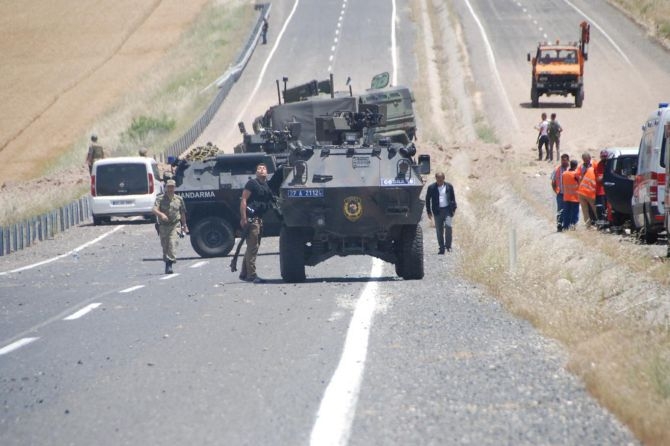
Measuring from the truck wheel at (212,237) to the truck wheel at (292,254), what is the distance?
6.63m

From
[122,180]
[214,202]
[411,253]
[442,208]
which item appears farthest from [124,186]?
[411,253]

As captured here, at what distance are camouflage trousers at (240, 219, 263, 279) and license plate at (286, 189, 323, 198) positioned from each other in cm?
121

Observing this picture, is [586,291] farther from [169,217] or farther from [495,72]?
[495,72]

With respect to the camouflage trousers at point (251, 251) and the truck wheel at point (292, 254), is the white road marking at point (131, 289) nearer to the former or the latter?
the camouflage trousers at point (251, 251)

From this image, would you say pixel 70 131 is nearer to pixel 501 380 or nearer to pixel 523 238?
pixel 523 238

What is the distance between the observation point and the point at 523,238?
85.0 ft

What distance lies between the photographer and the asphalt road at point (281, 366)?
28.5ft

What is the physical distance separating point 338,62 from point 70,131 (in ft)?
47.4

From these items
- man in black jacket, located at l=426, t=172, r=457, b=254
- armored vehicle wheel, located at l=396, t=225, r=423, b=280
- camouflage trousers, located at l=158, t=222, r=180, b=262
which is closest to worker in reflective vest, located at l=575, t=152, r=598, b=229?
man in black jacket, located at l=426, t=172, r=457, b=254

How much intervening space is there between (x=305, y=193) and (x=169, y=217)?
3.88 metres

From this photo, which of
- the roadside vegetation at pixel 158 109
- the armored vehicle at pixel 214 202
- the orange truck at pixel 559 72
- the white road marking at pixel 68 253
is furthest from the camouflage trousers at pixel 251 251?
the orange truck at pixel 559 72

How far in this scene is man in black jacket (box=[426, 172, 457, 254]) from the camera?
2536 centimetres

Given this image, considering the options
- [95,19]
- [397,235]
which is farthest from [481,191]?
[95,19]

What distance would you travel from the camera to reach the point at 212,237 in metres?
26.3
